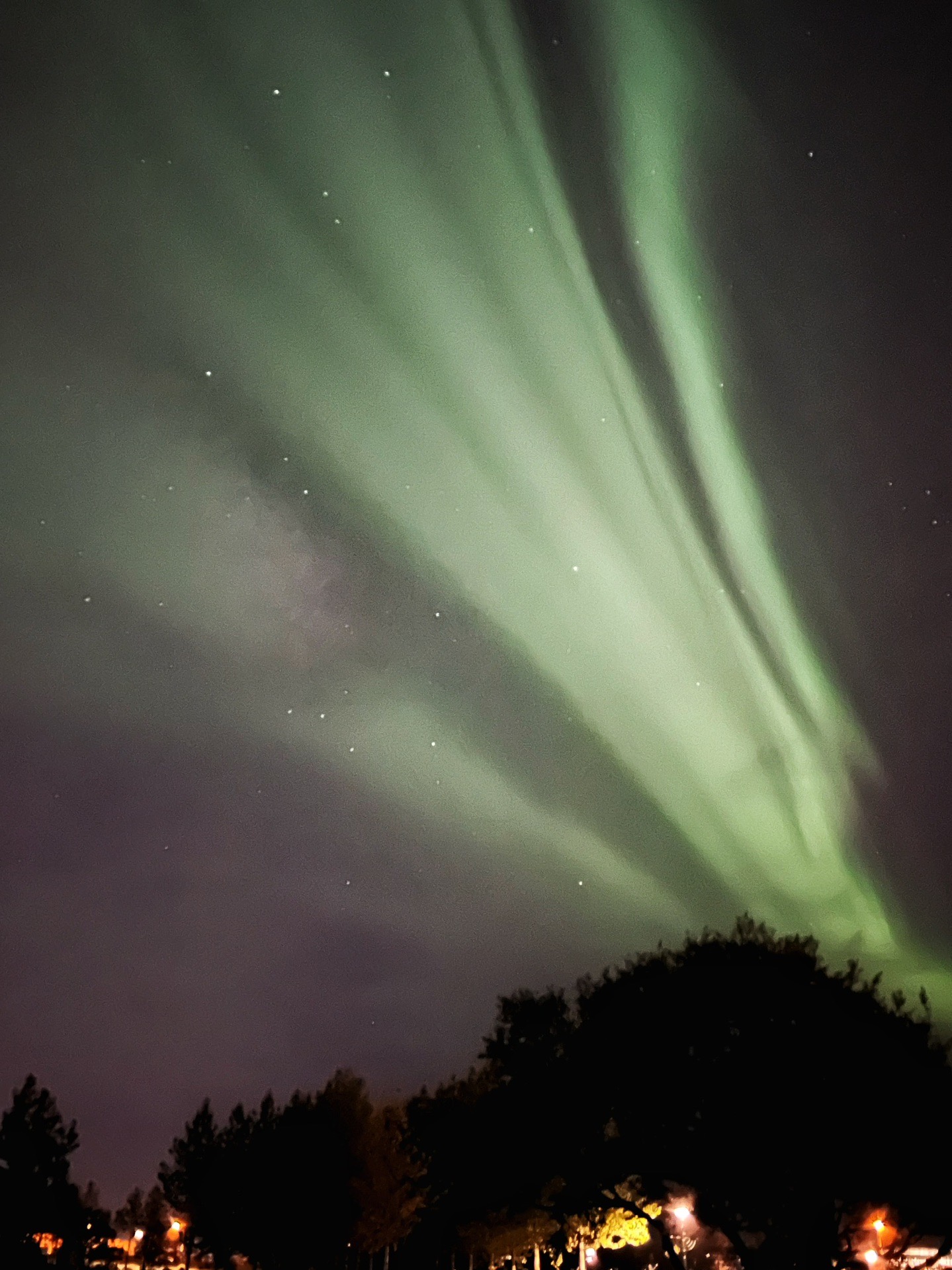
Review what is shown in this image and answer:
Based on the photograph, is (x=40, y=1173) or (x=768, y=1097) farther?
(x=40, y=1173)

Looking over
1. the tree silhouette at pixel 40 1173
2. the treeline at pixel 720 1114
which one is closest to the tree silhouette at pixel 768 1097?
the treeline at pixel 720 1114

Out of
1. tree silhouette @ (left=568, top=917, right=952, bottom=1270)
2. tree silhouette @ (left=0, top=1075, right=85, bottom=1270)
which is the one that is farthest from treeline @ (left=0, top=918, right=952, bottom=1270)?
tree silhouette @ (left=0, top=1075, right=85, bottom=1270)

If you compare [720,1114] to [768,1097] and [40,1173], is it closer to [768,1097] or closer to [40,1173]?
[768,1097]

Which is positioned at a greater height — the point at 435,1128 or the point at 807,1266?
the point at 435,1128

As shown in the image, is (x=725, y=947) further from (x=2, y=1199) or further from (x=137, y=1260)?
(x=137, y=1260)

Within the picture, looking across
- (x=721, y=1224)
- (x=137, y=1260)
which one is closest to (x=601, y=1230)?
(x=721, y=1224)

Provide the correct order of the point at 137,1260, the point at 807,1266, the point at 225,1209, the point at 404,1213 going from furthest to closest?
the point at 137,1260
the point at 225,1209
the point at 404,1213
the point at 807,1266

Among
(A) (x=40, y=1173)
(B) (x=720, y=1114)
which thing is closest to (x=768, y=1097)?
(B) (x=720, y=1114)

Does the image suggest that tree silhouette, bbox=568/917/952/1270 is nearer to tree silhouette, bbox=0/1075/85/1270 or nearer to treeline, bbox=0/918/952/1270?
treeline, bbox=0/918/952/1270

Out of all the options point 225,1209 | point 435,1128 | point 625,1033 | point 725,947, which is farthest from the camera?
point 225,1209

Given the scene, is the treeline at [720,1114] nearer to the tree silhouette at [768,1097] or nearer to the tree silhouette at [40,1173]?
the tree silhouette at [768,1097]

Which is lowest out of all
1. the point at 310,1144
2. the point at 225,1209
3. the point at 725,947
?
the point at 225,1209

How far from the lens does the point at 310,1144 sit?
47312mm

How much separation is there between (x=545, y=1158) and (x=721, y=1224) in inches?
192
